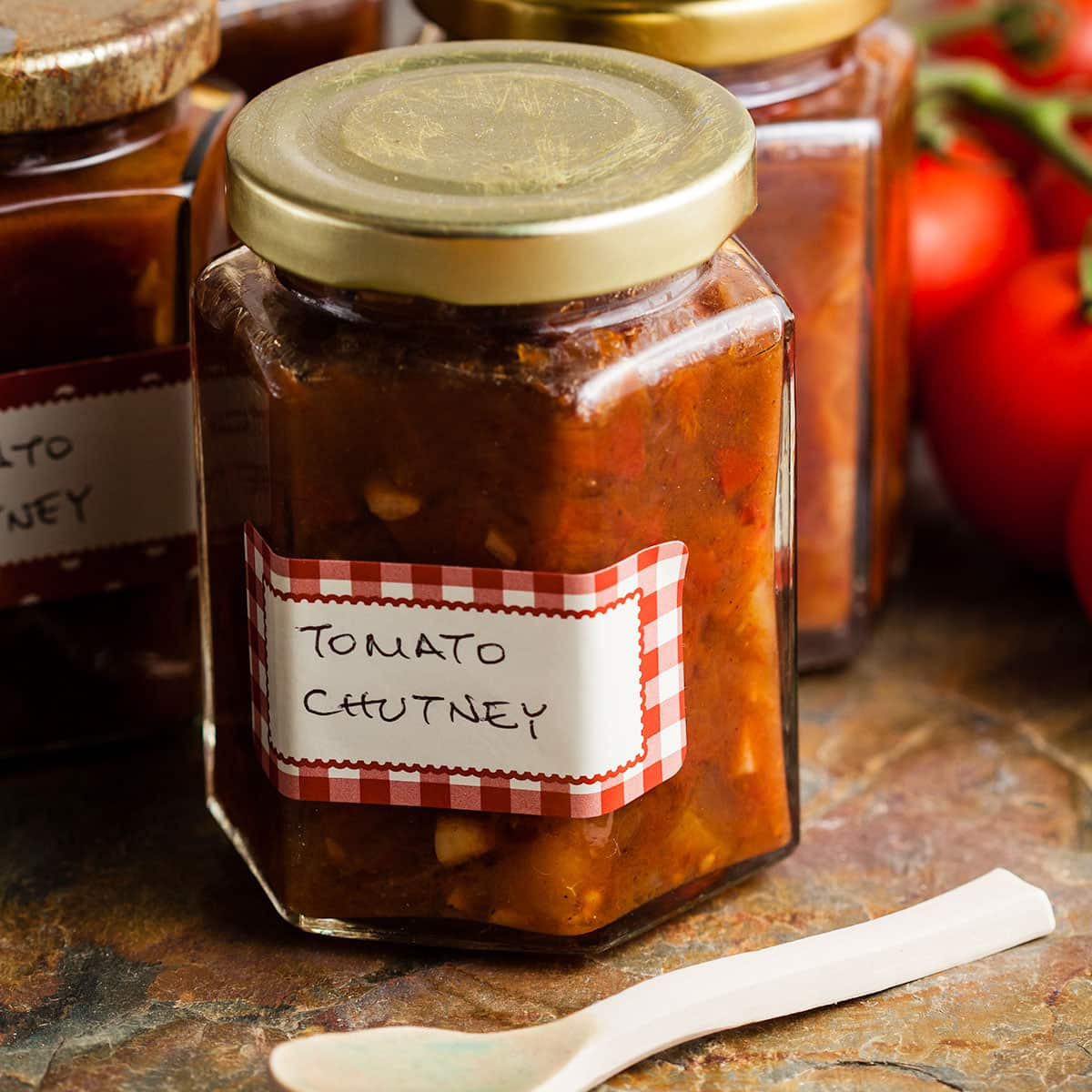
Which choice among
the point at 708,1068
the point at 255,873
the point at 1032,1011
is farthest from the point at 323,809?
the point at 1032,1011

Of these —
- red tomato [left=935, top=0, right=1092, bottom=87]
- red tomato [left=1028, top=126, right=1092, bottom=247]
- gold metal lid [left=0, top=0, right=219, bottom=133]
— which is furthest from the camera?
red tomato [left=935, top=0, right=1092, bottom=87]

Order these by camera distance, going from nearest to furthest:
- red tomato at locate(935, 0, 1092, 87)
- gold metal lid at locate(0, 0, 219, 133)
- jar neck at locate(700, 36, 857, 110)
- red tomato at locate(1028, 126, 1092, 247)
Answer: gold metal lid at locate(0, 0, 219, 133), jar neck at locate(700, 36, 857, 110), red tomato at locate(1028, 126, 1092, 247), red tomato at locate(935, 0, 1092, 87)

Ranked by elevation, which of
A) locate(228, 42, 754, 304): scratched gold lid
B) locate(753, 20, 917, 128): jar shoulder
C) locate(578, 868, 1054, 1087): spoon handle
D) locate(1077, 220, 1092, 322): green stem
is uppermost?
locate(228, 42, 754, 304): scratched gold lid

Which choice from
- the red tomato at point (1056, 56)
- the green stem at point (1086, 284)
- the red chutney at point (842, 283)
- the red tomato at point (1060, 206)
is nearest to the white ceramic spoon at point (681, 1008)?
the red chutney at point (842, 283)

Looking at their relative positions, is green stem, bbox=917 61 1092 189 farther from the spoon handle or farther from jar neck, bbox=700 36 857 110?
the spoon handle

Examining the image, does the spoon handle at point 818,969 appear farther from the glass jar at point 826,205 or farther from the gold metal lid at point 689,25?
the gold metal lid at point 689,25

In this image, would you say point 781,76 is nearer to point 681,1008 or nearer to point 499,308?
point 499,308

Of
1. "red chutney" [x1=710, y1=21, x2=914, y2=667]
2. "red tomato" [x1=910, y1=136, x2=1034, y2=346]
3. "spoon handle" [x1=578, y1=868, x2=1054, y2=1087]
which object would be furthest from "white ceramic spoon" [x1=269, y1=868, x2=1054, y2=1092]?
"red tomato" [x1=910, y1=136, x2=1034, y2=346]
